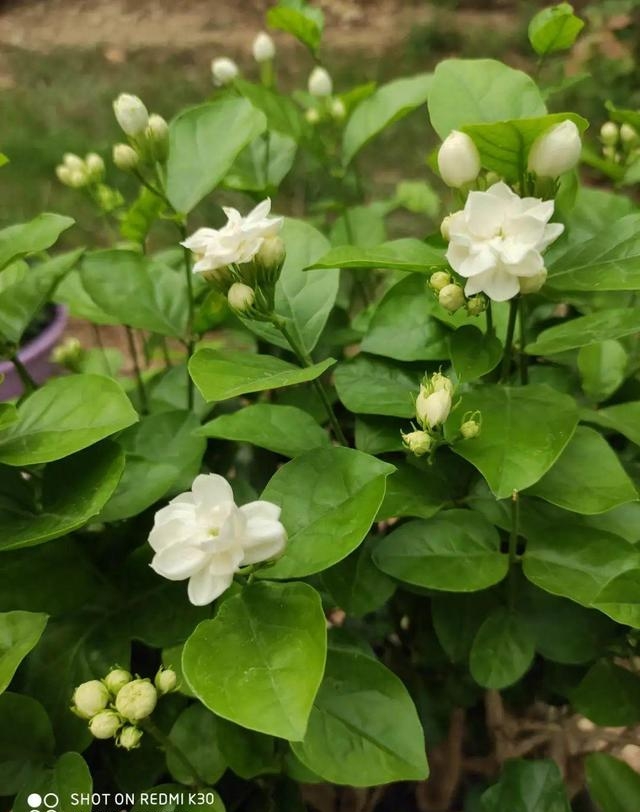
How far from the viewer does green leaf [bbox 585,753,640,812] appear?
0.51m

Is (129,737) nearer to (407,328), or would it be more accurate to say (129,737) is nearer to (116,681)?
(116,681)

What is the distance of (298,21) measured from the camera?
28.1 inches

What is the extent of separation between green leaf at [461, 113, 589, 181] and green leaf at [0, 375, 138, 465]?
9.7 inches

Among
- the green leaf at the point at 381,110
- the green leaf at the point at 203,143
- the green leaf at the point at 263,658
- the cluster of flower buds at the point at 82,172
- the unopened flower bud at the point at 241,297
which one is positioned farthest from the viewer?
the cluster of flower buds at the point at 82,172

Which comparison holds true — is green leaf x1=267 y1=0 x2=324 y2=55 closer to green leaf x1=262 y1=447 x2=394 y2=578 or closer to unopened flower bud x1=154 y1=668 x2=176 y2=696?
green leaf x1=262 y1=447 x2=394 y2=578

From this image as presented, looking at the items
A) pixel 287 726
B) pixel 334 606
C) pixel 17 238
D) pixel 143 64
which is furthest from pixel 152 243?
pixel 287 726

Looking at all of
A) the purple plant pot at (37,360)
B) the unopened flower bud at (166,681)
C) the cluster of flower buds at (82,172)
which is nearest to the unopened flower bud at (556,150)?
the unopened flower bud at (166,681)

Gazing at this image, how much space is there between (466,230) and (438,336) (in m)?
0.11

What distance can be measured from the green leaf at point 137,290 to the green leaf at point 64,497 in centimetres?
14

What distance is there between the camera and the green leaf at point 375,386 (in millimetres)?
488

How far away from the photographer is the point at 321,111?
816 mm

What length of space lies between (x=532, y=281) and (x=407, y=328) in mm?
111

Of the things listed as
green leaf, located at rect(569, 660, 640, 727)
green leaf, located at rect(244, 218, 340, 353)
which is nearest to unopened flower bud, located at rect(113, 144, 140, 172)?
green leaf, located at rect(244, 218, 340, 353)

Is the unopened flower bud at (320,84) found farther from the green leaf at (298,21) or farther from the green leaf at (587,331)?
the green leaf at (587,331)
